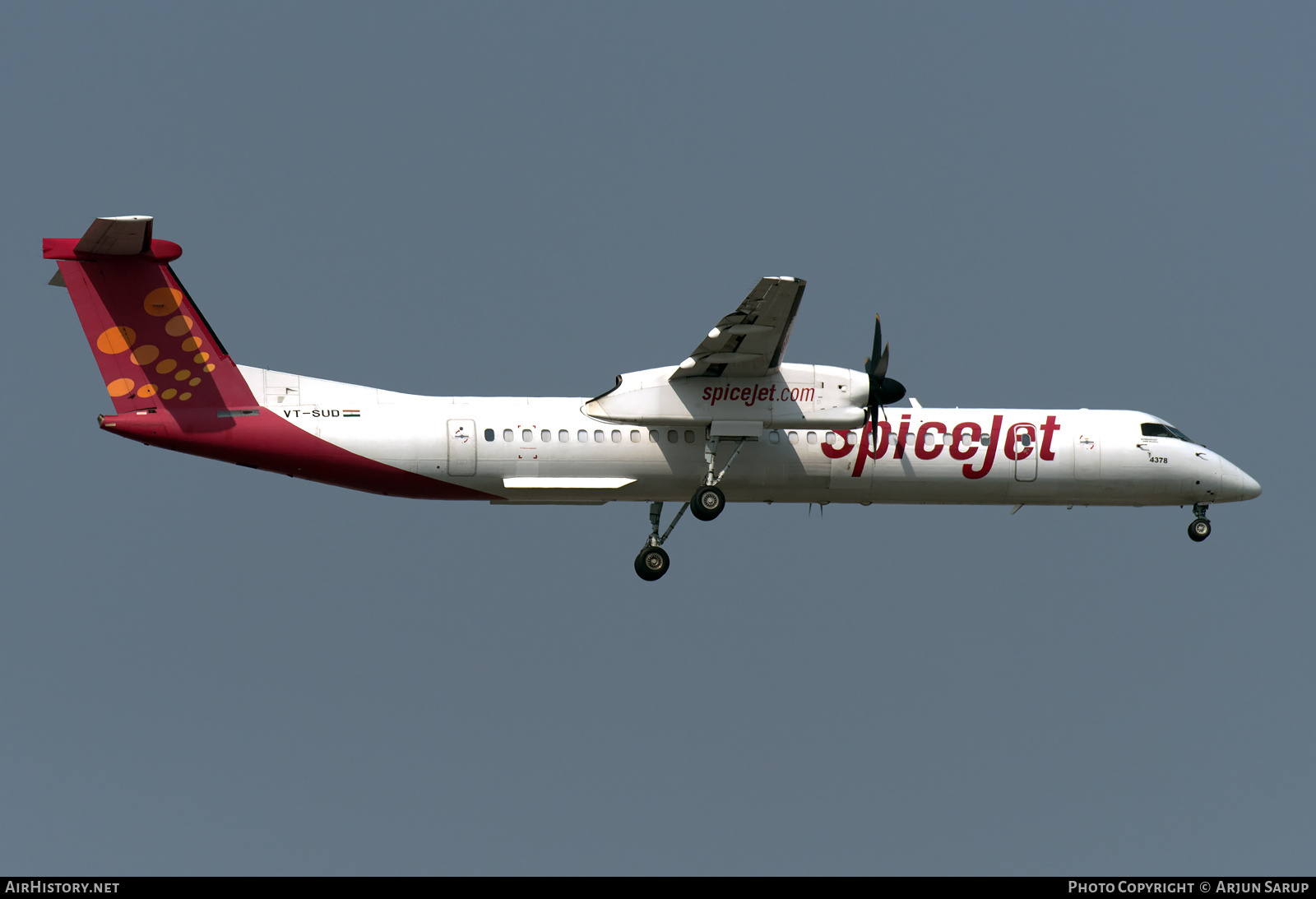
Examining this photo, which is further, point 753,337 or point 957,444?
point 957,444

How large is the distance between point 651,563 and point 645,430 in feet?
8.62

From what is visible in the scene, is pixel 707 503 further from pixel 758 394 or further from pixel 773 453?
pixel 758 394

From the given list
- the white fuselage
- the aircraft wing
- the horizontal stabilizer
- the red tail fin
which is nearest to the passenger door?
the white fuselage

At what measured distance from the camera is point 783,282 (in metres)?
27.2

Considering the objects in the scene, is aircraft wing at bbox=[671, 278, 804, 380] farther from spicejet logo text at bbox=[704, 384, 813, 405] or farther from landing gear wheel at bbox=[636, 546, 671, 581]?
landing gear wheel at bbox=[636, 546, 671, 581]

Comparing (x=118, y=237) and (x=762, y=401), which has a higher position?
(x=118, y=237)

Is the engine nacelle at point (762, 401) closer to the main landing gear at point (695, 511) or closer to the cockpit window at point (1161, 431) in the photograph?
the main landing gear at point (695, 511)

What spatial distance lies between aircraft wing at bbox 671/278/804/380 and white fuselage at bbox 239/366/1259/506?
0.86 m

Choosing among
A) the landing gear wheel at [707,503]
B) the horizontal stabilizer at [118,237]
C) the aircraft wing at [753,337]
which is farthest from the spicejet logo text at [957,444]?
the horizontal stabilizer at [118,237]

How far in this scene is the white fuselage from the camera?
96.3 feet

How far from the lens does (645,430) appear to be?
30.3 meters

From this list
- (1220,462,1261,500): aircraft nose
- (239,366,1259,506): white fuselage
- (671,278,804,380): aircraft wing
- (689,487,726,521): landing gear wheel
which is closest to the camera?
(671,278,804,380): aircraft wing

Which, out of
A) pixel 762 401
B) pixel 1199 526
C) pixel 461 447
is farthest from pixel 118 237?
pixel 1199 526
